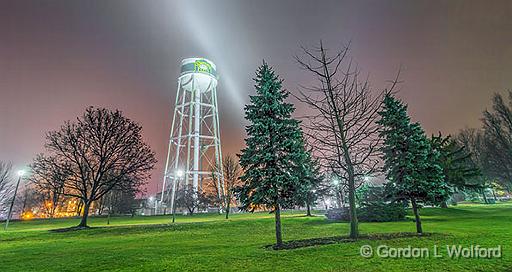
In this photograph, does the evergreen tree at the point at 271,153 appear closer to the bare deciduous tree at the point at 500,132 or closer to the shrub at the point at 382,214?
the shrub at the point at 382,214

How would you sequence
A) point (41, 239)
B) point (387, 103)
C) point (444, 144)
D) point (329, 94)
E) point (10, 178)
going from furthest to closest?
1. point (10, 178)
2. point (444, 144)
3. point (41, 239)
4. point (387, 103)
5. point (329, 94)

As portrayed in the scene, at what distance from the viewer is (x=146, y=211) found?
2675 inches

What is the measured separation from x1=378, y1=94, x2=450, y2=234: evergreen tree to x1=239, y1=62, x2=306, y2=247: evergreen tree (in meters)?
5.50

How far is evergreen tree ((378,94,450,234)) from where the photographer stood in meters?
14.5

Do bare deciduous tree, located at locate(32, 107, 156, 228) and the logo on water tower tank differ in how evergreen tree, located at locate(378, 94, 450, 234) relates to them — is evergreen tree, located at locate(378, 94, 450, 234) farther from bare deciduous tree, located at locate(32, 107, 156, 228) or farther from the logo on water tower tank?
the logo on water tower tank

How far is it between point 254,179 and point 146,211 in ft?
213

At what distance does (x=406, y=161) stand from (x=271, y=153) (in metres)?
8.16

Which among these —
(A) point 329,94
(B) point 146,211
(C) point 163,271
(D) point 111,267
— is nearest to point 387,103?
(A) point 329,94

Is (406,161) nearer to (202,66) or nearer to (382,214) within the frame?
(382,214)

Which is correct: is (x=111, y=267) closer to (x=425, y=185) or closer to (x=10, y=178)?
(x=425, y=185)

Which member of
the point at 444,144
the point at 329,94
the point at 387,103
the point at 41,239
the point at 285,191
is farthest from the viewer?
the point at 444,144

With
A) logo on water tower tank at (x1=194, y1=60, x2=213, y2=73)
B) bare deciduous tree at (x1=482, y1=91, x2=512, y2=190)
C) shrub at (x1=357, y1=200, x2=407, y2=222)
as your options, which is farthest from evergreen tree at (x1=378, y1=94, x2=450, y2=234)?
logo on water tower tank at (x1=194, y1=60, x2=213, y2=73)

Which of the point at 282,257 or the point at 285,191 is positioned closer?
the point at 282,257

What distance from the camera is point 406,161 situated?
14617 mm
